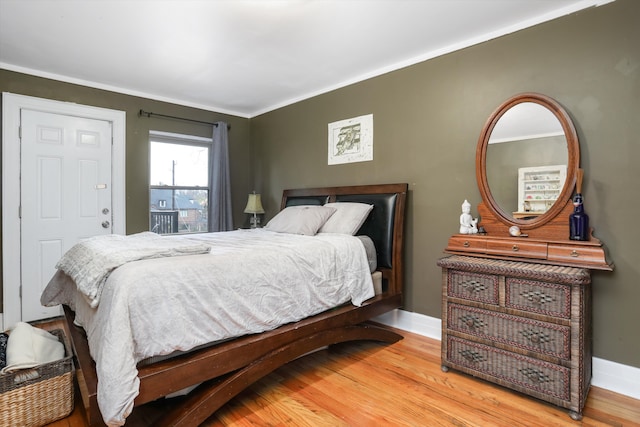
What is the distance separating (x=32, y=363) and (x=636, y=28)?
12.9ft

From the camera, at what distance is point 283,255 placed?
86.2 inches

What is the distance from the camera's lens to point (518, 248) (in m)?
2.21

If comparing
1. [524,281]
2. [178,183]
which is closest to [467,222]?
[524,281]

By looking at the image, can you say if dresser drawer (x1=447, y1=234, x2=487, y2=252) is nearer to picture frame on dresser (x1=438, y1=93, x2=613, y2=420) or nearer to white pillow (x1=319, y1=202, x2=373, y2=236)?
picture frame on dresser (x1=438, y1=93, x2=613, y2=420)

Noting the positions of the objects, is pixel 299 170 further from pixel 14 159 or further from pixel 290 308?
pixel 14 159

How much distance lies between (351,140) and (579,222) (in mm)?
2162

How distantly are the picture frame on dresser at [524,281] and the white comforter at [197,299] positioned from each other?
2.68ft

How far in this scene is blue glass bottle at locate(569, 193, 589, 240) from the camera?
82.7 inches

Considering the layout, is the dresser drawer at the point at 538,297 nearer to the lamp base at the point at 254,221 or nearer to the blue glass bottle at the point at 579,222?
the blue glass bottle at the point at 579,222

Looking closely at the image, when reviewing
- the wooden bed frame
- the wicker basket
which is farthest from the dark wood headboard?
the wicker basket

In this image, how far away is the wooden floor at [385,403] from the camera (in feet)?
5.99

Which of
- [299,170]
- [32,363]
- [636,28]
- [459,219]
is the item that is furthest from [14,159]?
[636,28]

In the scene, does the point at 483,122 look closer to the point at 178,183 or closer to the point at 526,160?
the point at 526,160

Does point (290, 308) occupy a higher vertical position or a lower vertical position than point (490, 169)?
lower
